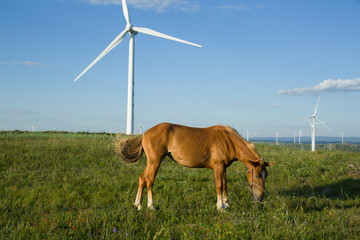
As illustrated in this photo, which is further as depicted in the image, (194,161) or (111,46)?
(111,46)

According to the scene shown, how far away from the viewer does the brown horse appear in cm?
702

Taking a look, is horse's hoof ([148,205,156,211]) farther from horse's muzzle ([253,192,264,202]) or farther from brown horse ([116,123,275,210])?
horse's muzzle ([253,192,264,202])

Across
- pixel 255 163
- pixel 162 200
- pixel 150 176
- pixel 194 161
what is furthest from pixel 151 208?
pixel 255 163

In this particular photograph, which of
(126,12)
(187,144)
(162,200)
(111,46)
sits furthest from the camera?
(126,12)

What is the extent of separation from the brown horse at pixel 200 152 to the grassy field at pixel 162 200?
1.77ft

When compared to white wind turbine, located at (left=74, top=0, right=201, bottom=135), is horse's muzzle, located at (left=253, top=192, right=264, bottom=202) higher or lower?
lower

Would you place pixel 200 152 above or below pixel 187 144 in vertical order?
below

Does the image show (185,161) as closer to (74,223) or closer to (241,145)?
(241,145)

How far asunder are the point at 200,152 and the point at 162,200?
1.78m

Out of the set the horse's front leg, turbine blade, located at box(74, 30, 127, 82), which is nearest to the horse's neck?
the horse's front leg

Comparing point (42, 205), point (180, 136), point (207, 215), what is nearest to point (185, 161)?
point (180, 136)

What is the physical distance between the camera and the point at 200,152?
7238 mm

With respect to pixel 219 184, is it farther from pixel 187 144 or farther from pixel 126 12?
pixel 126 12

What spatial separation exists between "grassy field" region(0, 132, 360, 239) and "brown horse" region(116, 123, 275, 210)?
538 millimetres
